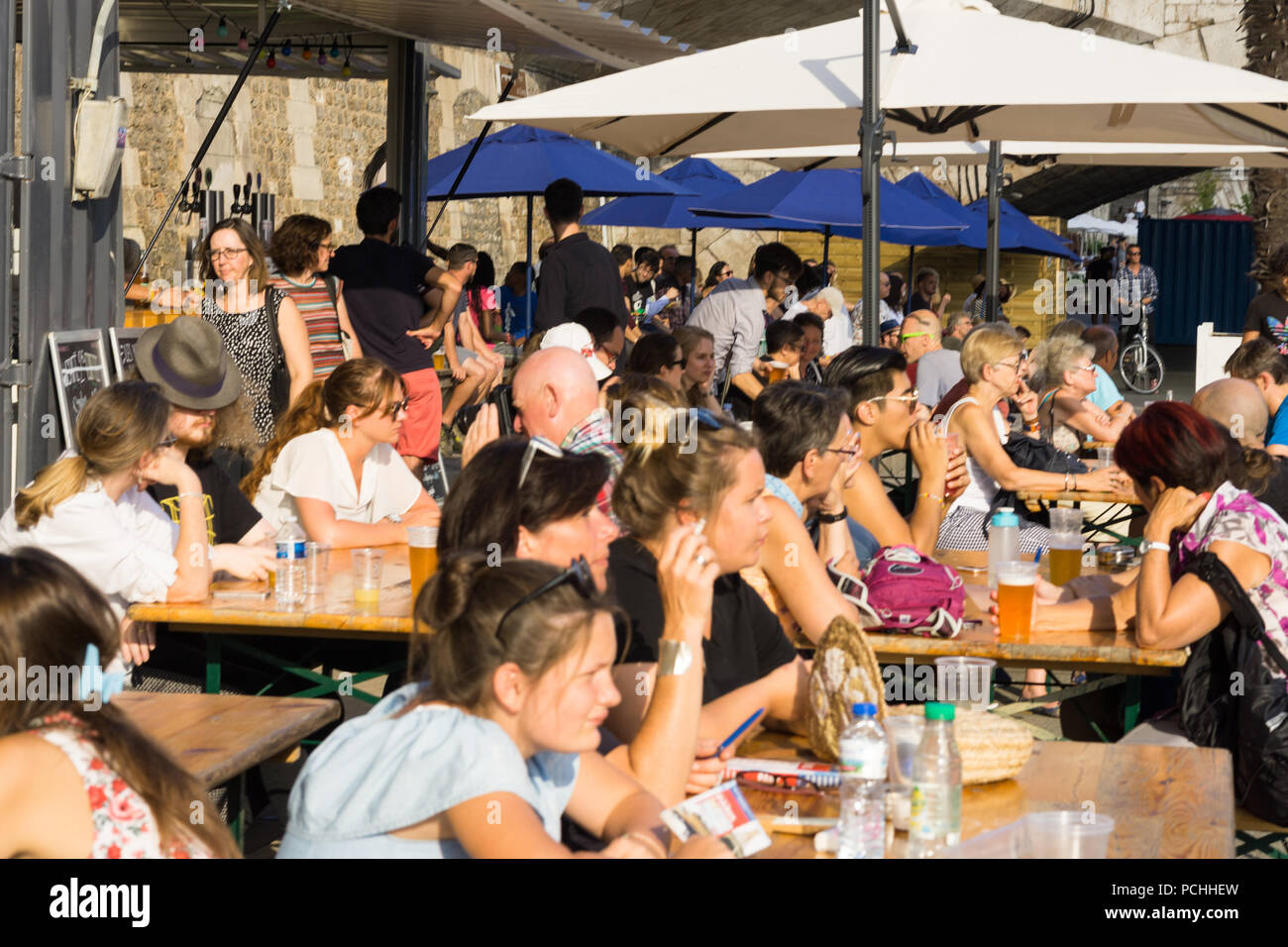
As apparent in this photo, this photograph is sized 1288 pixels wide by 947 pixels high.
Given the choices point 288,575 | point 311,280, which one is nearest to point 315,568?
point 288,575

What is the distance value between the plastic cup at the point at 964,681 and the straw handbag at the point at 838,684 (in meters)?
0.50

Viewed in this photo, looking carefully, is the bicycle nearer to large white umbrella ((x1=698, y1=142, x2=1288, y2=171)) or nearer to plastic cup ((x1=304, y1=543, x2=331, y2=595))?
large white umbrella ((x1=698, y1=142, x2=1288, y2=171))

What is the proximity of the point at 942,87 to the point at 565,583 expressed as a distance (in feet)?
14.9

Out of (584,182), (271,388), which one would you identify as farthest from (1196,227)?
(271,388)

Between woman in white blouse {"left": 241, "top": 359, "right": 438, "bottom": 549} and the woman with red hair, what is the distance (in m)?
2.03

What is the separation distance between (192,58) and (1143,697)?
880 centimetres

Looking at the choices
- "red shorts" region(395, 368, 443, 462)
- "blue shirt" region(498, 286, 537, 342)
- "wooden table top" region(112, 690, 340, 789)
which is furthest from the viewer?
"blue shirt" region(498, 286, 537, 342)

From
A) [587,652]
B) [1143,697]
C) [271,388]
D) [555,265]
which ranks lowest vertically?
[1143,697]

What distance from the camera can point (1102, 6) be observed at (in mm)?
26406

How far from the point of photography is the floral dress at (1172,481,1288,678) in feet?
12.0

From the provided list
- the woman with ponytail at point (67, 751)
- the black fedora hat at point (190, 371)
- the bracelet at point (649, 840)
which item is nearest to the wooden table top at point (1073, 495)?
the black fedora hat at point (190, 371)

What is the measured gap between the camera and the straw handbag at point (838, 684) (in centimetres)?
270

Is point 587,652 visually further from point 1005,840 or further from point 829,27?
point 829,27

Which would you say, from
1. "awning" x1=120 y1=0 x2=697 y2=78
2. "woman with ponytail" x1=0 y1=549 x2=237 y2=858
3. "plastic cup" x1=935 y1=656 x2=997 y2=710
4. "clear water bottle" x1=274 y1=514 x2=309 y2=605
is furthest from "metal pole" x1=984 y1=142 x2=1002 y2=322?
→ "woman with ponytail" x1=0 y1=549 x2=237 y2=858
